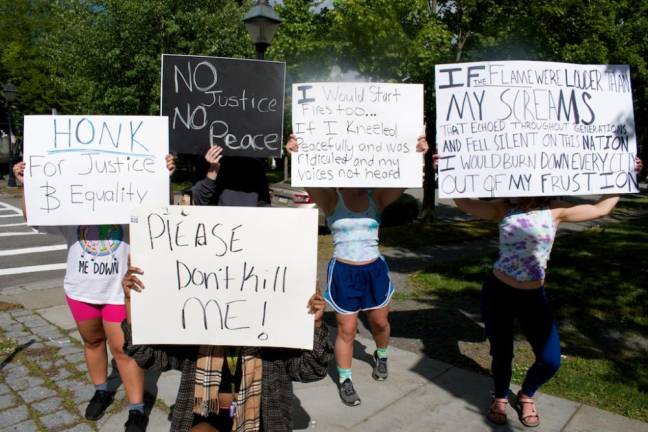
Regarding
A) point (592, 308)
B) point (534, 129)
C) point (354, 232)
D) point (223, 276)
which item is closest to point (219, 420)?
point (223, 276)

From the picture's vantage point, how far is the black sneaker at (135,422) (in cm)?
345

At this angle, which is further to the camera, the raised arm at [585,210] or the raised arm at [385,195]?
the raised arm at [385,195]

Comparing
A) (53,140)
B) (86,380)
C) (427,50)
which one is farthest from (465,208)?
(427,50)

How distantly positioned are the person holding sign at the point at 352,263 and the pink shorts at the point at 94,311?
4.77 ft

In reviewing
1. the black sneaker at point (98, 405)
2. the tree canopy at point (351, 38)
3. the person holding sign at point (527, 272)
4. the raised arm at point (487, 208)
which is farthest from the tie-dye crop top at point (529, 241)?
the tree canopy at point (351, 38)

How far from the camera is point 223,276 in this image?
2.42 metres

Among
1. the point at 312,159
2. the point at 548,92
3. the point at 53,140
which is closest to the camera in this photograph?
the point at 53,140

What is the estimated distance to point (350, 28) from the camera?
10547 millimetres

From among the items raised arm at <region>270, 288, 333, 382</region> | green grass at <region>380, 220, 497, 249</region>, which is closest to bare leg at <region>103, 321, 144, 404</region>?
raised arm at <region>270, 288, 333, 382</region>

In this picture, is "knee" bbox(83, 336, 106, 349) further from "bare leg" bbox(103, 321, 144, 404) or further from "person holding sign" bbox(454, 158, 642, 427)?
"person holding sign" bbox(454, 158, 642, 427)

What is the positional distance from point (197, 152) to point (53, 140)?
81 cm

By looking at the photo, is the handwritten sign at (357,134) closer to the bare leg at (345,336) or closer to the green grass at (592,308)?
the bare leg at (345,336)

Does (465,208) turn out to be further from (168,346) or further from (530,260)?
(168,346)

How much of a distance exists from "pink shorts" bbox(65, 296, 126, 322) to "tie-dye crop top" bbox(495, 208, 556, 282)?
257cm
